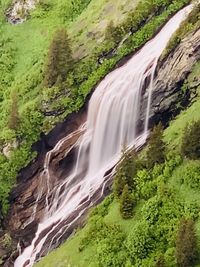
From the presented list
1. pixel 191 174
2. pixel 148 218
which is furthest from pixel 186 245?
pixel 191 174

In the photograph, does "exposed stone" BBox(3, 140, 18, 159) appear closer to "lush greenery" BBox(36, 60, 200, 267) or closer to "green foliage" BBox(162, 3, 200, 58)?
"lush greenery" BBox(36, 60, 200, 267)

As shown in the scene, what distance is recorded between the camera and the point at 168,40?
58.6 m

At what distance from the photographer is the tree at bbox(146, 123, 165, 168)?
48.8 meters

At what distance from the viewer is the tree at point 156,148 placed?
48.8 metres

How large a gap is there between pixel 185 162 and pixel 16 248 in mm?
17686

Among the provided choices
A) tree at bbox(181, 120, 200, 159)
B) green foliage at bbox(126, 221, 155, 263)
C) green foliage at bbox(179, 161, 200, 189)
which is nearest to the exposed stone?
tree at bbox(181, 120, 200, 159)

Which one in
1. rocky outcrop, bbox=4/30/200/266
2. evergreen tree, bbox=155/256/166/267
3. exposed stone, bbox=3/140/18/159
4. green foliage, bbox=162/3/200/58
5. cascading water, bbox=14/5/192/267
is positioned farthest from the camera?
exposed stone, bbox=3/140/18/159

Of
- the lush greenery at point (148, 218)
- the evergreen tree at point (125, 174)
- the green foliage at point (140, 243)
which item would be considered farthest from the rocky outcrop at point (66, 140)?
the green foliage at point (140, 243)

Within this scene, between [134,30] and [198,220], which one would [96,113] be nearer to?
[134,30]

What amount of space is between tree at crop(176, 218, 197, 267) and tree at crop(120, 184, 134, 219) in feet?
20.6

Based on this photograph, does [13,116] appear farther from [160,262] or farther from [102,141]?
[160,262]

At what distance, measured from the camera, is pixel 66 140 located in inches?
2345

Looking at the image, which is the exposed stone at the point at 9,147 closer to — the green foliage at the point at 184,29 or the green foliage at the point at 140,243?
the green foliage at the point at 184,29

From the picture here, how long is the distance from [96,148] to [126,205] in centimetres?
1071
